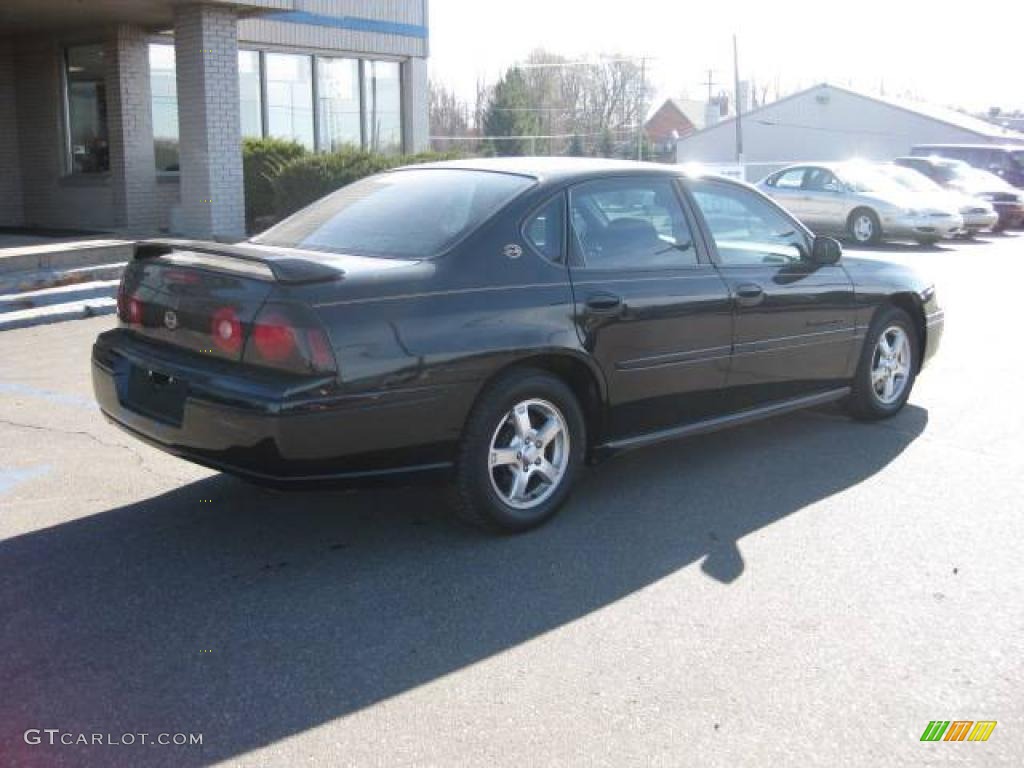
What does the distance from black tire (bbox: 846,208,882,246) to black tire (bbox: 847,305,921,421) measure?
14.3m

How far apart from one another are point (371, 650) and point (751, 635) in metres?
1.33

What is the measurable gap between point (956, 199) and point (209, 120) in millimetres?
14947

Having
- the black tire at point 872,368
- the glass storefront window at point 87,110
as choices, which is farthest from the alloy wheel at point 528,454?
the glass storefront window at point 87,110

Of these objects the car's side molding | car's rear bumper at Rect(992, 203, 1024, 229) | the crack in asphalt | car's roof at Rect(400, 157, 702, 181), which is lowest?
the crack in asphalt

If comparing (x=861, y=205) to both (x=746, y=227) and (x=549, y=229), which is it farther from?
(x=549, y=229)

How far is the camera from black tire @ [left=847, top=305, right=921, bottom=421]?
684 cm

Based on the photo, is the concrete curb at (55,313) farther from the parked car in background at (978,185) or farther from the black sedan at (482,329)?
the parked car in background at (978,185)

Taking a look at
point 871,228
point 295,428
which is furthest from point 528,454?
point 871,228

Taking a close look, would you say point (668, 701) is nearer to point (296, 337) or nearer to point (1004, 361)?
point (296, 337)

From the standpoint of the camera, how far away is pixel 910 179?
22359 millimetres

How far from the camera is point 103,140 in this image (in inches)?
661

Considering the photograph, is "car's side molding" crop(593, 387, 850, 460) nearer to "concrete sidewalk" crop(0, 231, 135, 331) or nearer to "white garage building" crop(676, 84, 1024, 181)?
"concrete sidewalk" crop(0, 231, 135, 331)

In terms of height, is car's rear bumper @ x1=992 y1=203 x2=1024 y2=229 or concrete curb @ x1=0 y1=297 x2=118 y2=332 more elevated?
car's rear bumper @ x1=992 y1=203 x2=1024 y2=229

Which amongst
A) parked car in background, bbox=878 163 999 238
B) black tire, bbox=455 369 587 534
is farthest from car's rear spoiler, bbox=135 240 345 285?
parked car in background, bbox=878 163 999 238
